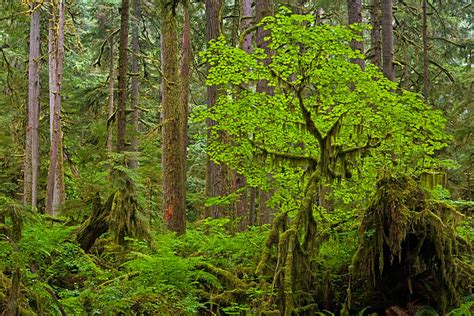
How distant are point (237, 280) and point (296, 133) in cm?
243

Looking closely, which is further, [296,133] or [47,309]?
[296,133]

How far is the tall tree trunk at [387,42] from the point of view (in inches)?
462

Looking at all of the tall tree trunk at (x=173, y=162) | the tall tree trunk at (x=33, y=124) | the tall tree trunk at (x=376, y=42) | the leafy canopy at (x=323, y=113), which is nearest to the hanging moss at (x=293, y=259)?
the leafy canopy at (x=323, y=113)

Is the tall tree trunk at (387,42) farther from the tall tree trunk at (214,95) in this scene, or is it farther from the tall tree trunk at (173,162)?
the tall tree trunk at (173,162)

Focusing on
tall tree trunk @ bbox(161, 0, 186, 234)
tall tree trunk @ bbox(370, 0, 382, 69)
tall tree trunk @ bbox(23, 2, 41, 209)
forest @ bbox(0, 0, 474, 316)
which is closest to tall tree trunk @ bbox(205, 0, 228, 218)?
tall tree trunk @ bbox(161, 0, 186, 234)

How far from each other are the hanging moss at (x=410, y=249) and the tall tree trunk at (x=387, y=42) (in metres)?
5.34

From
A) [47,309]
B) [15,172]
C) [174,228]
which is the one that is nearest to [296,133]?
[174,228]

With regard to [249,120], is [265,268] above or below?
below

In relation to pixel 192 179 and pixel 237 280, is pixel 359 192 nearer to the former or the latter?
pixel 237 280

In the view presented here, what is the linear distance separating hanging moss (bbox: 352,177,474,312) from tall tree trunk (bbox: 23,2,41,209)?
12.3 meters

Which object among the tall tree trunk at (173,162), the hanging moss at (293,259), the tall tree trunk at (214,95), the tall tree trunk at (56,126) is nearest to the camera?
the hanging moss at (293,259)

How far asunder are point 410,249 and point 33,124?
14.1m

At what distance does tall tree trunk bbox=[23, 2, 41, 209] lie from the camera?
16797 mm

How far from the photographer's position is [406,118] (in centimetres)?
753
